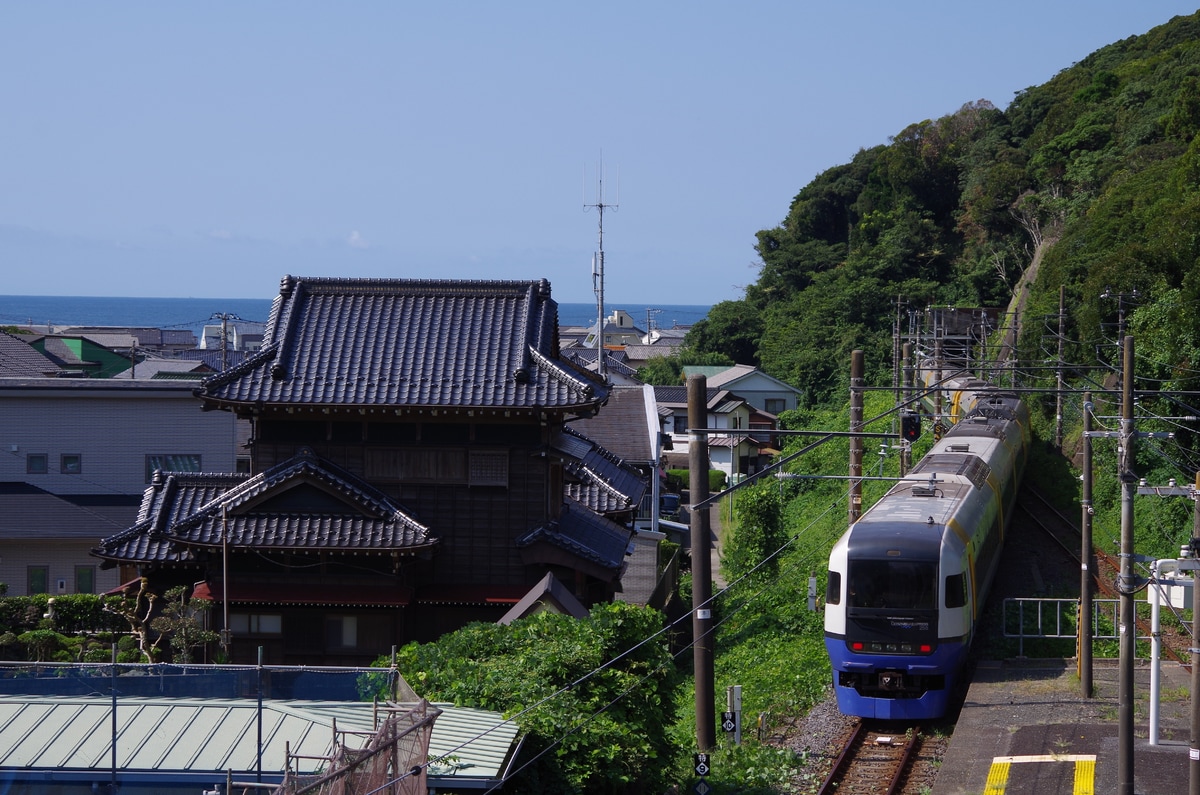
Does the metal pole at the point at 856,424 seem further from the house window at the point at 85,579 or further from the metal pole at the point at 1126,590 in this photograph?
the house window at the point at 85,579

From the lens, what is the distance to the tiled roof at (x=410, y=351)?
17.8 meters

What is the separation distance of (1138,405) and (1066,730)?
18382 millimetres

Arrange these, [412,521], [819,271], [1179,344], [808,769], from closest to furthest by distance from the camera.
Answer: [808,769], [412,521], [1179,344], [819,271]

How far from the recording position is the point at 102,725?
8820 millimetres

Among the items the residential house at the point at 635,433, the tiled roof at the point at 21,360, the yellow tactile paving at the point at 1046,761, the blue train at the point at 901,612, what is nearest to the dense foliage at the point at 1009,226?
the residential house at the point at 635,433

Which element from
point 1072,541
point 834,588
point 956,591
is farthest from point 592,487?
point 1072,541

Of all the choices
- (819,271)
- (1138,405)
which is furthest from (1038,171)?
(1138,405)

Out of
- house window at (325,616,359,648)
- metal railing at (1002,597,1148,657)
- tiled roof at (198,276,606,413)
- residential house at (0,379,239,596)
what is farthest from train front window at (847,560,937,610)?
residential house at (0,379,239,596)

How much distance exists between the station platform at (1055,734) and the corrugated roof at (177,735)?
6414 millimetres

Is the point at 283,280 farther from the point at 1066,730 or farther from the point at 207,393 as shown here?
the point at 1066,730

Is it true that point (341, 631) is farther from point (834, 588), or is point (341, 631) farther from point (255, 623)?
point (834, 588)

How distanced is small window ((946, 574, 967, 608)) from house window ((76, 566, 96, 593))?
20.2 metres

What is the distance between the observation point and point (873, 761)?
1455 centimetres

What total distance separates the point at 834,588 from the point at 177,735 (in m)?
9.34
